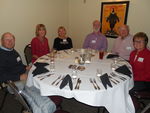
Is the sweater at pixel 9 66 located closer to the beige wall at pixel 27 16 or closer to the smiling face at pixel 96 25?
the beige wall at pixel 27 16

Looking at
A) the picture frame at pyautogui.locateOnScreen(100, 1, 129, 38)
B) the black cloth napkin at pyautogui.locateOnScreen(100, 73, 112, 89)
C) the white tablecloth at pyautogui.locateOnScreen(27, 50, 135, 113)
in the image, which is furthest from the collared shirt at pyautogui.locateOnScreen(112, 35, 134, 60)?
the black cloth napkin at pyautogui.locateOnScreen(100, 73, 112, 89)

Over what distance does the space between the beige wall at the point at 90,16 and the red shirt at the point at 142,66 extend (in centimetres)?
126

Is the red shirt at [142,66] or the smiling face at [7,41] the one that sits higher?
the smiling face at [7,41]

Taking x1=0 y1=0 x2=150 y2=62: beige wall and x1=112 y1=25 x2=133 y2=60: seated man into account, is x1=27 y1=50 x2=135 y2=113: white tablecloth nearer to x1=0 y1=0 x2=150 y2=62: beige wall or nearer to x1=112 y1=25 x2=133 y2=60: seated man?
x1=112 y1=25 x2=133 y2=60: seated man

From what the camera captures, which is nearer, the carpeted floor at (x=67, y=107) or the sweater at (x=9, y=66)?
the sweater at (x=9, y=66)

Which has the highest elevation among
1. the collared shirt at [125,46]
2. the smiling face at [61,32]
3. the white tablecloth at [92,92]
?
the smiling face at [61,32]

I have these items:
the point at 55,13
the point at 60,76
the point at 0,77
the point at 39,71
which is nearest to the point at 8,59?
the point at 0,77

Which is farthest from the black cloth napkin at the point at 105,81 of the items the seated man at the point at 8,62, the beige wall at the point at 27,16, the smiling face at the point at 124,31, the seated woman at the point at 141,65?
the beige wall at the point at 27,16

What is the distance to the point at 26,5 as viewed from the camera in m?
3.59

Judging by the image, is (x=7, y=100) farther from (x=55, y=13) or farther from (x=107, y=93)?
(x=55, y=13)

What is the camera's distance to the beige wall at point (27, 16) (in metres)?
3.29

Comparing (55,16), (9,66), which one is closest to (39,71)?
(9,66)

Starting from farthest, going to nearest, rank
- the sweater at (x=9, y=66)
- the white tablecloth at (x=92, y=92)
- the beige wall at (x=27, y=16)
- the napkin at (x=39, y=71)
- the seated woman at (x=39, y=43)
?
1. the beige wall at (x=27, y=16)
2. the seated woman at (x=39, y=43)
3. the sweater at (x=9, y=66)
4. the napkin at (x=39, y=71)
5. the white tablecloth at (x=92, y=92)

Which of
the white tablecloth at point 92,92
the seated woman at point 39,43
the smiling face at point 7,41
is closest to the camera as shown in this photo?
the white tablecloth at point 92,92
